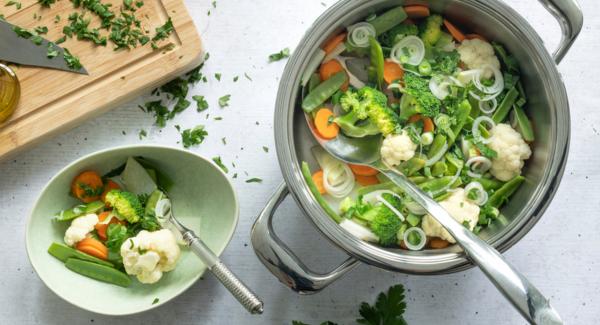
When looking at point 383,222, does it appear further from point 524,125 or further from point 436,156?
point 524,125

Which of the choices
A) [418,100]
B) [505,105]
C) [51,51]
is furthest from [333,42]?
[51,51]

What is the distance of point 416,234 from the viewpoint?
5.00ft

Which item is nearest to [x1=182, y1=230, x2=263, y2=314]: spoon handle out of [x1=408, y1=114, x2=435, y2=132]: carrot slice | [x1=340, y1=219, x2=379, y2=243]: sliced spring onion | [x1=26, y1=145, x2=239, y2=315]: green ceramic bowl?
[x1=26, y1=145, x2=239, y2=315]: green ceramic bowl

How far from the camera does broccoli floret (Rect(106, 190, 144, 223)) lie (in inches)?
65.8

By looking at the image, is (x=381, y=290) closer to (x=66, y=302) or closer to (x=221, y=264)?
(x=221, y=264)

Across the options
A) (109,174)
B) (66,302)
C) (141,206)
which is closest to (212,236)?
(141,206)

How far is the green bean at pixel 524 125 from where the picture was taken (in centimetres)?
153

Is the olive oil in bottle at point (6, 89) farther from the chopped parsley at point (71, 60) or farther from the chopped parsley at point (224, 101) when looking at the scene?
the chopped parsley at point (224, 101)

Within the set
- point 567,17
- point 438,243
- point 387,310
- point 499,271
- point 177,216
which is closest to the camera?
point 499,271

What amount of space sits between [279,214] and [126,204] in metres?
0.43

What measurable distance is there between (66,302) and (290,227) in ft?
2.27

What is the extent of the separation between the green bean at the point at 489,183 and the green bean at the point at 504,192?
0.03m

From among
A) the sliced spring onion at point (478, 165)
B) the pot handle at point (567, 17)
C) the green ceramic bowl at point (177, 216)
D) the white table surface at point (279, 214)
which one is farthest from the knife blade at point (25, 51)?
the pot handle at point (567, 17)

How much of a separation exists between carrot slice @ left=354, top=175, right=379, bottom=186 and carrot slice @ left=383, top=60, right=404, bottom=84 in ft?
0.84
